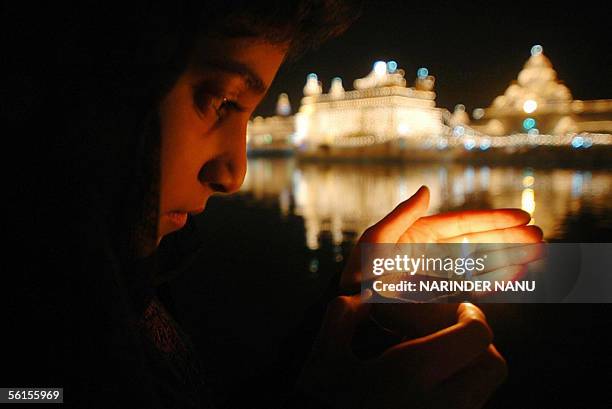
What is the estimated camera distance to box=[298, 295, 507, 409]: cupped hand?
70cm

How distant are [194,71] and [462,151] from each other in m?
36.9

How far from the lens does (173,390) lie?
75cm

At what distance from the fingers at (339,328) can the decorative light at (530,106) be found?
55.6 meters

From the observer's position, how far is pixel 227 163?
804 millimetres

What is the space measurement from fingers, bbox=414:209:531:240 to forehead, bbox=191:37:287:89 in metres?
0.40

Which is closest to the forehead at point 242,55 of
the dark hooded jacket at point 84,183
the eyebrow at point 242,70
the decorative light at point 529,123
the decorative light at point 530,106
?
the eyebrow at point 242,70

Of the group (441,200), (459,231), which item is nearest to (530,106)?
(441,200)

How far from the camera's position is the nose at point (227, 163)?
0.79m

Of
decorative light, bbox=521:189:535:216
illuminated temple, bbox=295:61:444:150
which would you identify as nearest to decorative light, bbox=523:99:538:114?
illuminated temple, bbox=295:61:444:150

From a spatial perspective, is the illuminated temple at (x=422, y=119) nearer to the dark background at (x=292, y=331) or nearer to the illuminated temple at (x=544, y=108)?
the illuminated temple at (x=544, y=108)

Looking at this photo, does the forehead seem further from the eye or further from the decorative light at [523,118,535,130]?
the decorative light at [523,118,535,130]

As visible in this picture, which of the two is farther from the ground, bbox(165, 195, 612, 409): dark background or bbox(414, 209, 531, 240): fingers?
bbox(414, 209, 531, 240): fingers

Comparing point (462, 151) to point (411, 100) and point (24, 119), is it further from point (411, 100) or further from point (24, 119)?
point (24, 119)

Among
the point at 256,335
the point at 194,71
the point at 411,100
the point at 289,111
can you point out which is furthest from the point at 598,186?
the point at 289,111
